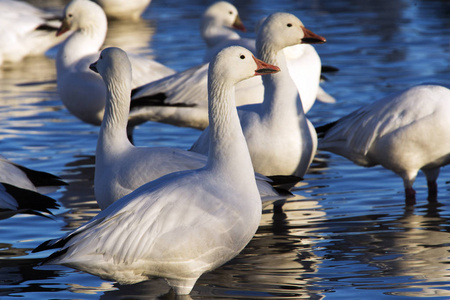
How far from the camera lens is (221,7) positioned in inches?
413

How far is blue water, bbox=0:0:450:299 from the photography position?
4902 mm

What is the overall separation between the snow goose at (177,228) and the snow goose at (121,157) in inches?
25.8

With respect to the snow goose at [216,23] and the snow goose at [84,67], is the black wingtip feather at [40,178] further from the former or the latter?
the snow goose at [216,23]

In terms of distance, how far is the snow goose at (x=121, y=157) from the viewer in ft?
17.1

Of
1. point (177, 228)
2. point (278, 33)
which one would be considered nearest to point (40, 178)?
point (177, 228)

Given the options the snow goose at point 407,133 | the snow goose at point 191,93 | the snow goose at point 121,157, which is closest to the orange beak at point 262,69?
the snow goose at point 121,157

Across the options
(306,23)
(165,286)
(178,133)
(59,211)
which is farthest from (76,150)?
(306,23)

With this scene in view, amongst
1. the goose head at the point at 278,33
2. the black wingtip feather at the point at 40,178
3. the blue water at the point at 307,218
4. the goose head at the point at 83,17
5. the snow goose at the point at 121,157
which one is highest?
the goose head at the point at 278,33

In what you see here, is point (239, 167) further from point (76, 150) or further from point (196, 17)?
point (196, 17)

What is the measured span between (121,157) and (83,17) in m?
4.23

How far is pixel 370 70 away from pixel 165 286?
23.7 ft

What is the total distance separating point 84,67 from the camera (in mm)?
8680

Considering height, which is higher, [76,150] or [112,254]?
[112,254]

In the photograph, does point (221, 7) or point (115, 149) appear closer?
point (115, 149)
